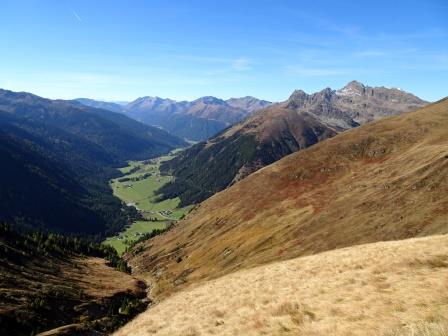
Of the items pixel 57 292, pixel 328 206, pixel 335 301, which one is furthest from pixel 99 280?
pixel 335 301

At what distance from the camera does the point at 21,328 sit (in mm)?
69250

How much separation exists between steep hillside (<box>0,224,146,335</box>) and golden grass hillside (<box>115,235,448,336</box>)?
3393 centimetres

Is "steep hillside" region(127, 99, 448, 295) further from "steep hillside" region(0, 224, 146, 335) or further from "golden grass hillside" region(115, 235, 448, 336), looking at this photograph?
"golden grass hillside" region(115, 235, 448, 336)

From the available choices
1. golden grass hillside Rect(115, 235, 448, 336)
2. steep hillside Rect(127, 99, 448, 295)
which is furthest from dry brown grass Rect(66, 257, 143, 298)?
golden grass hillside Rect(115, 235, 448, 336)

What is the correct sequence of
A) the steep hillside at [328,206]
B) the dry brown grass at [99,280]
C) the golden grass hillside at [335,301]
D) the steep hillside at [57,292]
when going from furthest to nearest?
the dry brown grass at [99,280]
the steep hillside at [328,206]
the steep hillside at [57,292]
the golden grass hillside at [335,301]

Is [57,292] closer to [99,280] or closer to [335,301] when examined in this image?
[99,280]

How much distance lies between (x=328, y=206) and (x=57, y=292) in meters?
77.4

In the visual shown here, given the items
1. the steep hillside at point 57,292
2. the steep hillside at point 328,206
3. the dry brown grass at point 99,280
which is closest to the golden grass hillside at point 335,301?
the steep hillside at point 57,292

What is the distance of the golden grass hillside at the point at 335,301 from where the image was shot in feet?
78.2

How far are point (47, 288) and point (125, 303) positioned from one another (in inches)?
774

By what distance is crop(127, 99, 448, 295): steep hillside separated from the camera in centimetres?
9050

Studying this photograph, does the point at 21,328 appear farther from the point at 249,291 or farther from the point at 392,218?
the point at 392,218

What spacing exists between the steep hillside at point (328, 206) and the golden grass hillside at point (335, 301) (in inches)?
1436

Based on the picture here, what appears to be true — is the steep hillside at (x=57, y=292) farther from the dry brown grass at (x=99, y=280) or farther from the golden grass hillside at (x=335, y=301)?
the golden grass hillside at (x=335, y=301)
